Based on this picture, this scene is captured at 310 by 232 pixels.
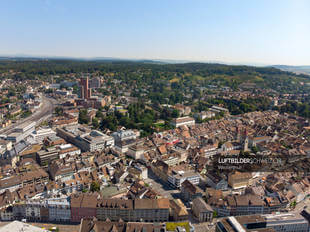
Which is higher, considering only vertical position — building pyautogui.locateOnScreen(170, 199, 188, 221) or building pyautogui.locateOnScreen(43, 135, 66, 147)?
building pyautogui.locateOnScreen(43, 135, 66, 147)

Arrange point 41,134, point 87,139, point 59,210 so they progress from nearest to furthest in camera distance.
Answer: point 59,210, point 87,139, point 41,134

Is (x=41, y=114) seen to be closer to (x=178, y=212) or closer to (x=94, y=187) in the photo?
(x=94, y=187)

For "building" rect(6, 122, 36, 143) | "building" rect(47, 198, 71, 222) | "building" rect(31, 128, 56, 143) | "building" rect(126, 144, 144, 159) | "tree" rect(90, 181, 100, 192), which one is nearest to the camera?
"building" rect(47, 198, 71, 222)

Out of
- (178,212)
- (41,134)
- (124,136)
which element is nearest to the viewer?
(178,212)

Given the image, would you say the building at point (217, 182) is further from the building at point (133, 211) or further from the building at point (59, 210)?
the building at point (59, 210)

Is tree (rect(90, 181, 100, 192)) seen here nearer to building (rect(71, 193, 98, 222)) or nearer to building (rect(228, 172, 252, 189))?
building (rect(71, 193, 98, 222))

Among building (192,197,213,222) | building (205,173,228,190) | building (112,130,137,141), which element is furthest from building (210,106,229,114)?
building (192,197,213,222)

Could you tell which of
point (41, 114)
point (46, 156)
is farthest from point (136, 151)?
point (41, 114)

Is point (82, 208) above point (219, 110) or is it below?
below
